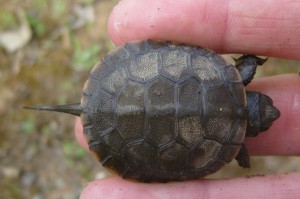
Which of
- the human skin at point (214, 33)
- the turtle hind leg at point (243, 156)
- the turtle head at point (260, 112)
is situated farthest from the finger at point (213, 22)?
the turtle hind leg at point (243, 156)

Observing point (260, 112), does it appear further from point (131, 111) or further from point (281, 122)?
point (131, 111)

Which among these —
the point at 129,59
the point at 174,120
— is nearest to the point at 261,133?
the point at 174,120

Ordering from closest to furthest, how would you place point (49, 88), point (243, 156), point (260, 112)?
point (260, 112) < point (243, 156) < point (49, 88)

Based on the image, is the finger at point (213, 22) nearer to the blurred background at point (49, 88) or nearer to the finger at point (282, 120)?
the finger at point (282, 120)

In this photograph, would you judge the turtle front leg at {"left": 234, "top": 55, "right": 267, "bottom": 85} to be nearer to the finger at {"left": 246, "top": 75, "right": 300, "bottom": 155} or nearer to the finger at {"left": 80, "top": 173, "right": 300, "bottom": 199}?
the finger at {"left": 246, "top": 75, "right": 300, "bottom": 155}

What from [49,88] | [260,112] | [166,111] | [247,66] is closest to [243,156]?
[260,112]

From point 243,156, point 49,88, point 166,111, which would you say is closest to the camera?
point 166,111

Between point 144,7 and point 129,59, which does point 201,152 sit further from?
point 144,7
